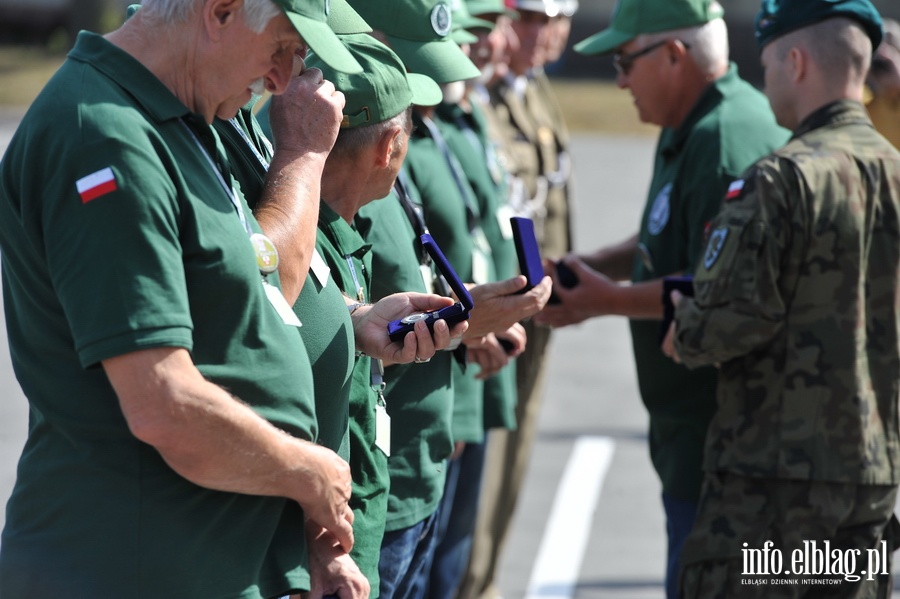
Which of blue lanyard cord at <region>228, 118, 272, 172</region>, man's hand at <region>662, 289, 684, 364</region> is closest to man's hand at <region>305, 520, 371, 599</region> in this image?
blue lanyard cord at <region>228, 118, 272, 172</region>

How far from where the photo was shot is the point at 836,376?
333 cm

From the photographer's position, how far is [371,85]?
2783 mm

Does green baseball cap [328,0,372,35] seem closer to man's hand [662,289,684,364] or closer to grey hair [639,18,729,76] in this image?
man's hand [662,289,684,364]

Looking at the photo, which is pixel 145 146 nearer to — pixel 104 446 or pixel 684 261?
pixel 104 446

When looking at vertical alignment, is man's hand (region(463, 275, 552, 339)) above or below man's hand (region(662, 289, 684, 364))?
above

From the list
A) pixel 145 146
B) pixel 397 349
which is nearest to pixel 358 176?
pixel 397 349

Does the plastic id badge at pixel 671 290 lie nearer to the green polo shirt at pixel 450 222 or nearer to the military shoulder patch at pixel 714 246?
the military shoulder patch at pixel 714 246

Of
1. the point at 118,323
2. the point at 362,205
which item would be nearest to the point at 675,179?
the point at 362,205

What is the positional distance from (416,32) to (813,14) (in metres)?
1.16

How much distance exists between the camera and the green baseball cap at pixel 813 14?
3459 millimetres

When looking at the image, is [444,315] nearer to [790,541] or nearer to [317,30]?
[317,30]

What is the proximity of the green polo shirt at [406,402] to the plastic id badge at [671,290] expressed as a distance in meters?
0.81

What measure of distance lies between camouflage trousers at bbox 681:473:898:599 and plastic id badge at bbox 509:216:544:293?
92 centimetres

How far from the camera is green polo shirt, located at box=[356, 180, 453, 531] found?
10.2 ft
